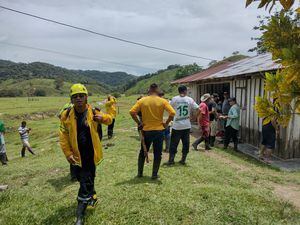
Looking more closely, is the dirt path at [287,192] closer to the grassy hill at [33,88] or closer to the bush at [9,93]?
the bush at [9,93]

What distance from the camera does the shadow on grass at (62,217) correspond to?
411 cm

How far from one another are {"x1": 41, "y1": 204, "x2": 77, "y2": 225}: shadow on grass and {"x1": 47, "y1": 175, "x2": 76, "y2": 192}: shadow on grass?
129 centimetres

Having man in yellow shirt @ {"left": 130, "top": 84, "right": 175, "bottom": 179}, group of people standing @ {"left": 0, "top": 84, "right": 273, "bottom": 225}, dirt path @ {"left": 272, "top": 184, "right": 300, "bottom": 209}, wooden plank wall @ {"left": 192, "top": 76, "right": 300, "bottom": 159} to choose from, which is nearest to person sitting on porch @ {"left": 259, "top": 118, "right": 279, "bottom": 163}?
wooden plank wall @ {"left": 192, "top": 76, "right": 300, "bottom": 159}

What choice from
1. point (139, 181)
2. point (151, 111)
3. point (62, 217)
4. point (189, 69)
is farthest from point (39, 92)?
point (62, 217)

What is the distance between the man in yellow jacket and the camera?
388 centimetres

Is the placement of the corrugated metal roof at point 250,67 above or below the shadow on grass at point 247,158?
above

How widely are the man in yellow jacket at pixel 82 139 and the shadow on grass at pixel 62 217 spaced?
30 centimetres

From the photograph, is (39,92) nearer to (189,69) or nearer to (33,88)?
(33,88)

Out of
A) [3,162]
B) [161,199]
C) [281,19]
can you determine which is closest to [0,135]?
[3,162]

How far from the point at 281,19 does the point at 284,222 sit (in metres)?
3.07

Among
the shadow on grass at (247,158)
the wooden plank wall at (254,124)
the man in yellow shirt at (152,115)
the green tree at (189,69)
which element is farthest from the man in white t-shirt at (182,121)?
the green tree at (189,69)

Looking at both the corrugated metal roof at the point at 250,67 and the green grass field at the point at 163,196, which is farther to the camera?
the corrugated metal roof at the point at 250,67

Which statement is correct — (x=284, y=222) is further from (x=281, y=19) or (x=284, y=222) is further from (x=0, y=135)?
(x=0, y=135)

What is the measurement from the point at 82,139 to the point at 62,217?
52.1 inches
